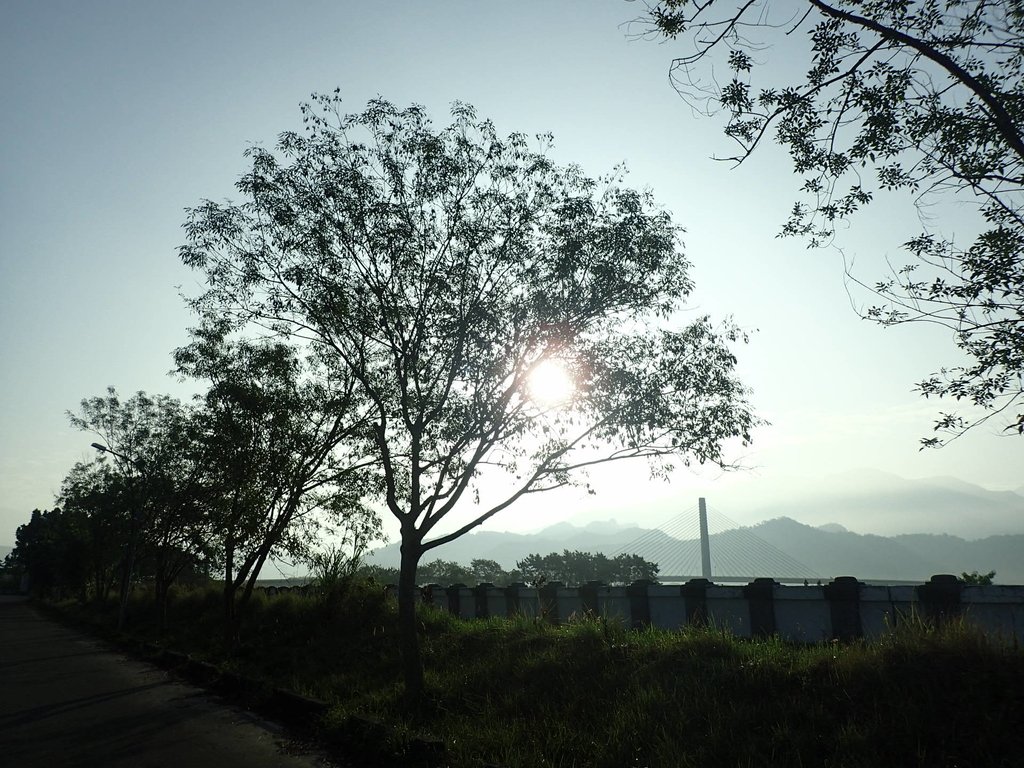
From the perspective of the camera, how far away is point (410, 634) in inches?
416

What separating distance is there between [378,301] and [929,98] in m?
8.16

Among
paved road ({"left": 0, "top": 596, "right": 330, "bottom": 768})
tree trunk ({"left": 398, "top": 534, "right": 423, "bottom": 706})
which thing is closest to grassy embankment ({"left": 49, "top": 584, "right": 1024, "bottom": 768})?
tree trunk ({"left": 398, "top": 534, "right": 423, "bottom": 706})

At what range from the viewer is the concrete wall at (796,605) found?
472 inches

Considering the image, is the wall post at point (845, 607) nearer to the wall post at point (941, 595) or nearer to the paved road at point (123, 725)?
the wall post at point (941, 595)

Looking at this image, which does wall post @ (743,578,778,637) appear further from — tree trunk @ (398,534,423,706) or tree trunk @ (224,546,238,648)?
tree trunk @ (224,546,238,648)

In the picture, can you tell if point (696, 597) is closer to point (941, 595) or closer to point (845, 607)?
point (845, 607)

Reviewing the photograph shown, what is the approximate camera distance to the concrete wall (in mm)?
11992

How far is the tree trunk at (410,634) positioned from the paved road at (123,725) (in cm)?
194

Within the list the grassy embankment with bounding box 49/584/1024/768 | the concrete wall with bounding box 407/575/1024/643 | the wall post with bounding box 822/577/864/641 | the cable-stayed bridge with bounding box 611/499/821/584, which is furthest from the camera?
the cable-stayed bridge with bounding box 611/499/821/584

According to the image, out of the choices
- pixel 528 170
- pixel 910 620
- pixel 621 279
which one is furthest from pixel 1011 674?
pixel 528 170

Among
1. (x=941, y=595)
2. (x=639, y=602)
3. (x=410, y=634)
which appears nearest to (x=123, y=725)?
(x=410, y=634)

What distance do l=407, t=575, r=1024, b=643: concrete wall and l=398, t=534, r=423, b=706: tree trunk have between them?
3.78 m

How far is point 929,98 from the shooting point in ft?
22.7

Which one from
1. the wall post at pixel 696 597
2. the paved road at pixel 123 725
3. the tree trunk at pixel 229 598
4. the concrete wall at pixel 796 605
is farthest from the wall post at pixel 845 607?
the tree trunk at pixel 229 598
